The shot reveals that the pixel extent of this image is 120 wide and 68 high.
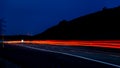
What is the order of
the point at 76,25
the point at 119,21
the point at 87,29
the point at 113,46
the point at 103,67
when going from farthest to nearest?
the point at 76,25 < the point at 87,29 < the point at 119,21 < the point at 113,46 < the point at 103,67

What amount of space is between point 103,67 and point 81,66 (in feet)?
5.14

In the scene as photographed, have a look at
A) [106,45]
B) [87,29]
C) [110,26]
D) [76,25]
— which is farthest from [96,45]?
[76,25]

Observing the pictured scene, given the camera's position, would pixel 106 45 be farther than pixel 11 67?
Yes

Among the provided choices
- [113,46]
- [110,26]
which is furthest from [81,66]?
[110,26]

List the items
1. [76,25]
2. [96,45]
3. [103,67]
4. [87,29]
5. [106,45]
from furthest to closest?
1. [76,25]
2. [87,29]
3. [96,45]
4. [106,45]
5. [103,67]

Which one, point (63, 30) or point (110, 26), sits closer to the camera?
point (110, 26)

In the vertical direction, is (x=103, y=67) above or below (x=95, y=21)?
below

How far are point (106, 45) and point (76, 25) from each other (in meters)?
59.0

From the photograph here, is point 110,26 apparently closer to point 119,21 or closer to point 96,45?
point 119,21

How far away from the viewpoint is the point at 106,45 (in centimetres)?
3503

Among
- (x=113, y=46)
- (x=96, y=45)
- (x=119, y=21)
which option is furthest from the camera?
(x=119, y=21)

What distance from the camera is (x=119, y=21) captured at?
2702 inches

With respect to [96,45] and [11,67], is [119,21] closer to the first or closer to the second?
[96,45]

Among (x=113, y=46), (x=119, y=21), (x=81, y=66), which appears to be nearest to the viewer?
(x=81, y=66)
